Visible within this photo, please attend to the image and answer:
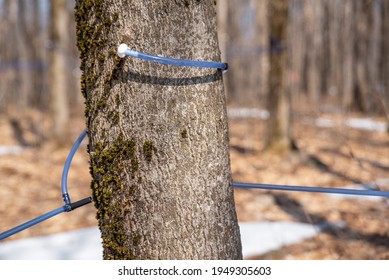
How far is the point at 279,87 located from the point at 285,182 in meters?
1.64

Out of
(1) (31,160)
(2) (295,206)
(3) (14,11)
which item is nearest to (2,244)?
(2) (295,206)

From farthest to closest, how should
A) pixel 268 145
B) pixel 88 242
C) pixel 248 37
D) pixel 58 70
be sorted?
pixel 248 37 → pixel 58 70 → pixel 268 145 → pixel 88 242

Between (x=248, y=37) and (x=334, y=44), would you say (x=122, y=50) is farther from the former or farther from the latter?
(x=248, y=37)

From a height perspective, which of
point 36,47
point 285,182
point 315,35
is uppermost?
point 36,47

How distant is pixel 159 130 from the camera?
4.40 ft

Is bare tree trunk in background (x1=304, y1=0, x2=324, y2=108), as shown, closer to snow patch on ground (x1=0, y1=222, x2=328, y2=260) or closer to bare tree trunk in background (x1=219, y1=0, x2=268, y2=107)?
bare tree trunk in background (x1=219, y1=0, x2=268, y2=107)

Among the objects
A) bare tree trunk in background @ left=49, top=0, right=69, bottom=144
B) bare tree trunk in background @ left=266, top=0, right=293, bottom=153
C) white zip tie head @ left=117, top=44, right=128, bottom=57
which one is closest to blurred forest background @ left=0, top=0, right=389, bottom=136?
bare tree trunk in background @ left=49, top=0, right=69, bottom=144

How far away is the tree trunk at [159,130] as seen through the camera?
133cm

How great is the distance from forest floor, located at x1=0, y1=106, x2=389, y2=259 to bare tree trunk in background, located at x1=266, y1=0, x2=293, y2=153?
0.94ft

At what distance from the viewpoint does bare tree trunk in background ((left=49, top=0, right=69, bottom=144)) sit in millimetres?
8047

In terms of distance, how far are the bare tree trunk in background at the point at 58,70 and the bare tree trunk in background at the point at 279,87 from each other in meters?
3.69

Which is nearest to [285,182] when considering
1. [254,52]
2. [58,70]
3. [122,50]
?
[58,70]

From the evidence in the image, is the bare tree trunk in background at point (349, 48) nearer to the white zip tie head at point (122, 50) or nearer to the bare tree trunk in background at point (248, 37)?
the bare tree trunk in background at point (248, 37)

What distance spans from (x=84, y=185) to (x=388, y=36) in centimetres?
1062
